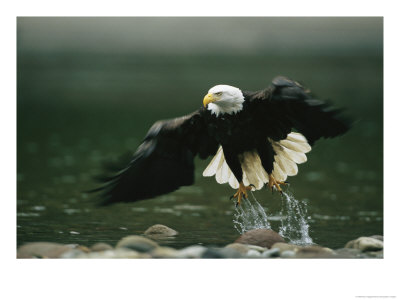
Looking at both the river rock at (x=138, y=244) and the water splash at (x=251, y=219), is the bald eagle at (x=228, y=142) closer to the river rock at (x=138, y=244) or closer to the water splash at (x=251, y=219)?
the water splash at (x=251, y=219)

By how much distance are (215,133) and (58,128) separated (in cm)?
802

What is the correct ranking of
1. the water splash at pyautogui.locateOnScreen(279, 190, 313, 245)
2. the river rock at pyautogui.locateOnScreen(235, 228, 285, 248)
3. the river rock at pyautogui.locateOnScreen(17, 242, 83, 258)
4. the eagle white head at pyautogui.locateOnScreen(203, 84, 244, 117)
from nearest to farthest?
the river rock at pyautogui.locateOnScreen(17, 242, 83, 258)
the river rock at pyautogui.locateOnScreen(235, 228, 285, 248)
the eagle white head at pyautogui.locateOnScreen(203, 84, 244, 117)
the water splash at pyautogui.locateOnScreen(279, 190, 313, 245)

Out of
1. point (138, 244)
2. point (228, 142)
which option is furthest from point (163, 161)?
point (138, 244)

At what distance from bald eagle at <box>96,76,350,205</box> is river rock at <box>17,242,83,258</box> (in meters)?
0.54

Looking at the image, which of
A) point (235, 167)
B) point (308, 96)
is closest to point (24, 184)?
point (235, 167)

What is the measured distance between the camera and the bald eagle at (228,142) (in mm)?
5293

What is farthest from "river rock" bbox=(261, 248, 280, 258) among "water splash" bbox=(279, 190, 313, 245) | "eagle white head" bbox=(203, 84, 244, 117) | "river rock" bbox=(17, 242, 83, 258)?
"river rock" bbox=(17, 242, 83, 258)

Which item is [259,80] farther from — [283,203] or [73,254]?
[73,254]

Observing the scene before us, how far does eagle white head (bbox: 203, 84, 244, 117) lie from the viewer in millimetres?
5363

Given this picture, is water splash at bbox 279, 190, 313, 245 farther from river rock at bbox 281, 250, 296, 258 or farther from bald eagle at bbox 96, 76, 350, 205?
river rock at bbox 281, 250, 296, 258

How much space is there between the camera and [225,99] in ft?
17.6

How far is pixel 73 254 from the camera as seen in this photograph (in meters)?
4.99

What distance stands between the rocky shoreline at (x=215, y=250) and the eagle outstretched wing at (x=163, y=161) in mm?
486
